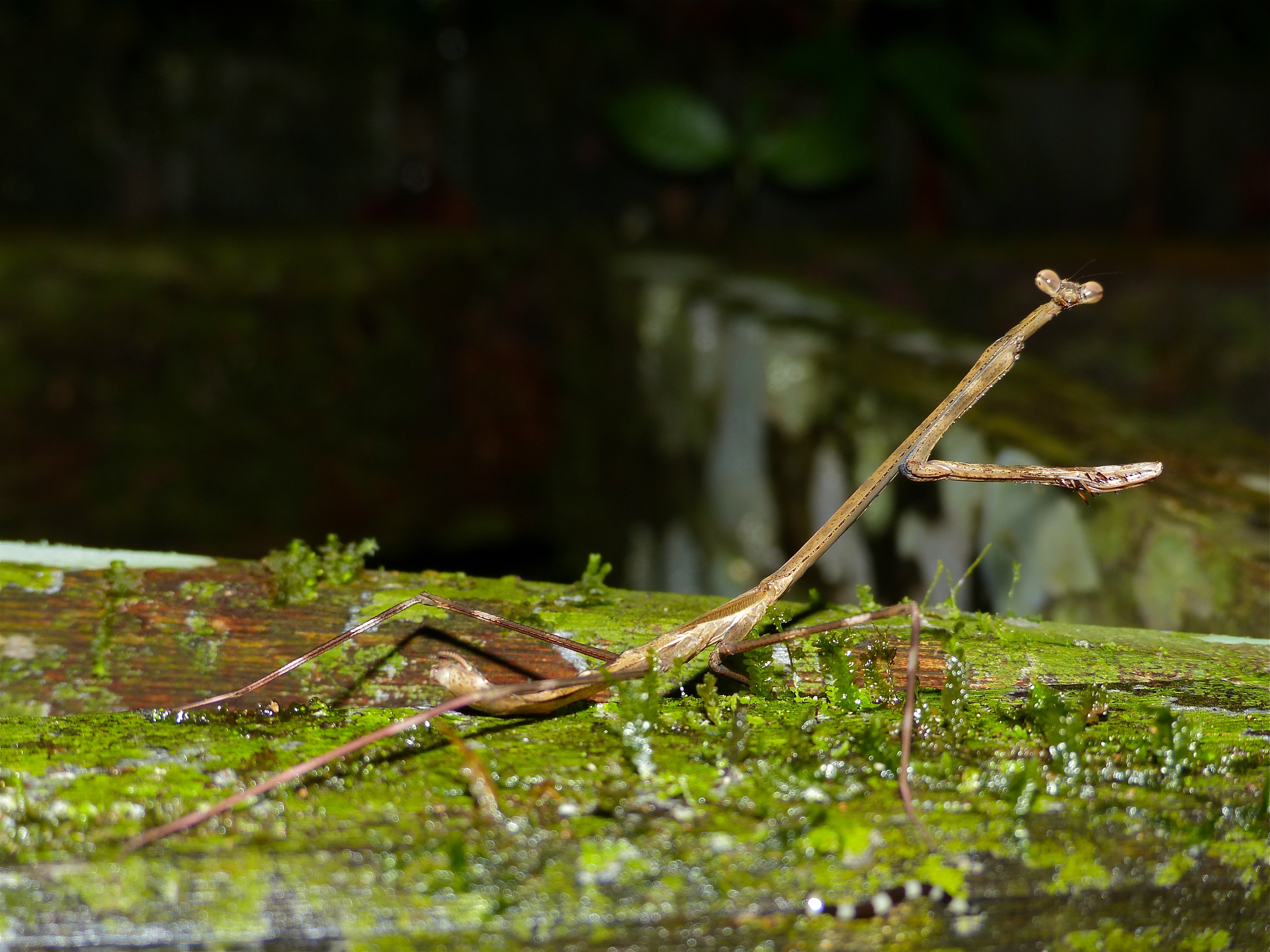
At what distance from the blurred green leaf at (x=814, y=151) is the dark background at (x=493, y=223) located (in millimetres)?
25

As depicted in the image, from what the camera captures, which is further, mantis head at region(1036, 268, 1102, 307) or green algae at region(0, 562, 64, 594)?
mantis head at region(1036, 268, 1102, 307)

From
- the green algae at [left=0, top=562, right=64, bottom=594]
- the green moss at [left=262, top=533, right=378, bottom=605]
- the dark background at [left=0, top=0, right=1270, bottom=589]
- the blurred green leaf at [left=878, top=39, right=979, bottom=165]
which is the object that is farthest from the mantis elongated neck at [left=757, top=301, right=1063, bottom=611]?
the blurred green leaf at [left=878, top=39, right=979, bottom=165]

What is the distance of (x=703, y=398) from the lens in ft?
10.5

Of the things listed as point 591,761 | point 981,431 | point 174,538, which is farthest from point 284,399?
point 591,761

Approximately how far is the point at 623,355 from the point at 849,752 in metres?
3.18

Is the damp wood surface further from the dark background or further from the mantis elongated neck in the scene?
the dark background

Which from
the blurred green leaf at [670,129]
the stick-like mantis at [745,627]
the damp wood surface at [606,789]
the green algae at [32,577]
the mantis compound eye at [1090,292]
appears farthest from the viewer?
the blurred green leaf at [670,129]

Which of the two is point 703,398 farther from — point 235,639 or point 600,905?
point 600,905

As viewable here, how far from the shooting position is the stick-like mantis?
809 mm

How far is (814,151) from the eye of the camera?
4902 mm

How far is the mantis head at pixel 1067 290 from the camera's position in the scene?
1207mm

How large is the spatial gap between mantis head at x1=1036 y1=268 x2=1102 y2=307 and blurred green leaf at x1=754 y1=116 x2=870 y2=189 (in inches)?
154

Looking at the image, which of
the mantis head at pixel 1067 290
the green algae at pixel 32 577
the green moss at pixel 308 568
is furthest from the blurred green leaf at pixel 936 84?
the green algae at pixel 32 577

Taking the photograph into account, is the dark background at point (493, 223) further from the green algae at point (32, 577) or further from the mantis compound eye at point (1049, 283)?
the green algae at point (32, 577)
